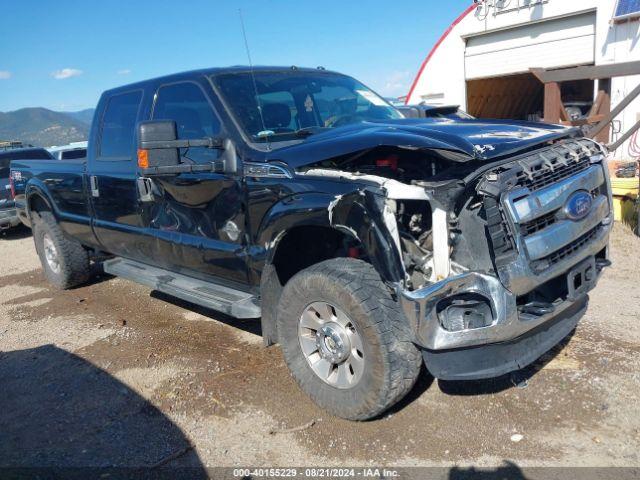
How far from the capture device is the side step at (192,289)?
150 inches

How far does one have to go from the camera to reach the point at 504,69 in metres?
13.7

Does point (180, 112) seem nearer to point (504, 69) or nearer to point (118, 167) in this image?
point (118, 167)

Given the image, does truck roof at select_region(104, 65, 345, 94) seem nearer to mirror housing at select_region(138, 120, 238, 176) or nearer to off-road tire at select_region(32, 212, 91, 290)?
mirror housing at select_region(138, 120, 238, 176)

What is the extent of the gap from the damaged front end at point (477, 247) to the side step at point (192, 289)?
1083 millimetres

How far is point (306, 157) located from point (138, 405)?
2.00m

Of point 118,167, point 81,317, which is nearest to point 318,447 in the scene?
point 118,167

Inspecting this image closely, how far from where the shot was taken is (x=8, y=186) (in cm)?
1114

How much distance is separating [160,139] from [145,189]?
1079mm

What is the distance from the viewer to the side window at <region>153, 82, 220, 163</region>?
3994 millimetres

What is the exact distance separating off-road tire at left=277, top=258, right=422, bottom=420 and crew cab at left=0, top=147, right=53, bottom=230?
904cm

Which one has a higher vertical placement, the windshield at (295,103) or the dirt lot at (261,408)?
the windshield at (295,103)

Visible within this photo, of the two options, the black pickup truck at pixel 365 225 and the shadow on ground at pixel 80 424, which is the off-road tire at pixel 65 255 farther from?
the black pickup truck at pixel 365 225

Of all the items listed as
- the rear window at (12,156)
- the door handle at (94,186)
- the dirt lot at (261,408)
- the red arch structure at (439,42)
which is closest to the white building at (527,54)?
the red arch structure at (439,42)

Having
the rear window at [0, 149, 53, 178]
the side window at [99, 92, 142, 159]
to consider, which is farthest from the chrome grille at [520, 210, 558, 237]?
the rear window at [0, 149, 53, 178]
